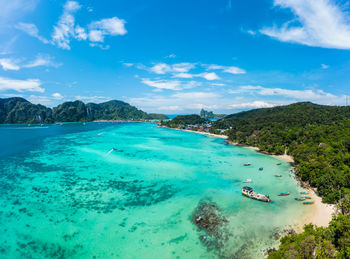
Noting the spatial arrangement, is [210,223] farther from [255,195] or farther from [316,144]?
[316,144]

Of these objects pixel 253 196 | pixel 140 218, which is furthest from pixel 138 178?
pixel 253 196

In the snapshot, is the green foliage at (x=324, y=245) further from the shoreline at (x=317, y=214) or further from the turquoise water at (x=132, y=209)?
the shoreline at (x=317, y=214)

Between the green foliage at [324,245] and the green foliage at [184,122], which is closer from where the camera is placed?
the green foliage at [324,245]

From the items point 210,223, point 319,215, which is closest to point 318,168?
point 319,215

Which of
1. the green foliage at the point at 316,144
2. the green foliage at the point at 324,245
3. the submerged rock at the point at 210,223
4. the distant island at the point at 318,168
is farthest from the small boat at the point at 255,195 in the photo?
the green foliage at the point at 324,245

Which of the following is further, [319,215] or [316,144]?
[316,144]

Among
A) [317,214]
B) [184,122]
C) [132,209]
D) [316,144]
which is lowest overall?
[132,209]

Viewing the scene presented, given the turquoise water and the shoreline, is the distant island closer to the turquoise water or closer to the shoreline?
the shoreline
